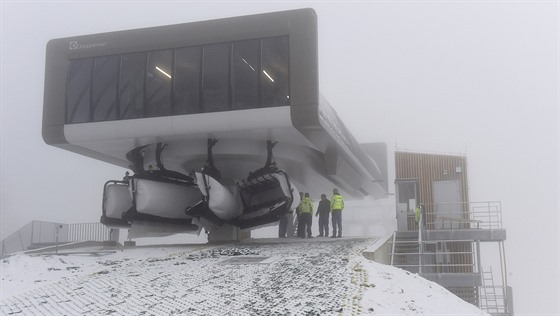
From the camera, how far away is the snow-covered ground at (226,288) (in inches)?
293

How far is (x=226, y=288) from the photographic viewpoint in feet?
28.0

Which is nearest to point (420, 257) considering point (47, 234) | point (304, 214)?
point (304, 214)

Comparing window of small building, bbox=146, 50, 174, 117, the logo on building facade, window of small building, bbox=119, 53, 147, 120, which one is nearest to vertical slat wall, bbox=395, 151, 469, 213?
window of small building, bbox=146, 50, 174, 117

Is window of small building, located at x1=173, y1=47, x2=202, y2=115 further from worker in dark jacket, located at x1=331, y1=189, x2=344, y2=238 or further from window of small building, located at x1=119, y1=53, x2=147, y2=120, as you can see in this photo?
worker in dark jacket, located at x1=331, y1=189, x2=344, y2=238

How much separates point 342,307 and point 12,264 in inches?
311

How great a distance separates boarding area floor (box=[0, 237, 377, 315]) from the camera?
7.42m

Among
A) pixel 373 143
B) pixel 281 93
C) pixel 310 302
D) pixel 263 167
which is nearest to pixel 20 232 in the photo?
→ pixel 263 167

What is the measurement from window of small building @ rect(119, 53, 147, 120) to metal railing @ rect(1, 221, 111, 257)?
24.2 feet

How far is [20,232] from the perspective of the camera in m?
22.4

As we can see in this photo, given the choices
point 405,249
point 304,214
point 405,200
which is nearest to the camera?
point 405,249

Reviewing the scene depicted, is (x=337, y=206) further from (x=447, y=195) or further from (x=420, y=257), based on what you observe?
(x=447, y=195)

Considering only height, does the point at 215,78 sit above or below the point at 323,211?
above

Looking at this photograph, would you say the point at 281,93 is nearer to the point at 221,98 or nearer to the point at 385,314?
the point at 221,98

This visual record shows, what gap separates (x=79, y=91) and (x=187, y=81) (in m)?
3.47
